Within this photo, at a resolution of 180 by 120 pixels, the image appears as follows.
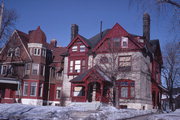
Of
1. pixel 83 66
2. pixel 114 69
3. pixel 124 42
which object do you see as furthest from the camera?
pixel 83 66

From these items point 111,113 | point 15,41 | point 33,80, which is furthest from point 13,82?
point 111,113

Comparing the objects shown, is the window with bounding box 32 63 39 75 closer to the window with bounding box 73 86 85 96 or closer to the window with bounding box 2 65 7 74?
the window with bounding box 2 65 7 74

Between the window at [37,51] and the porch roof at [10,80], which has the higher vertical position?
the window at [37,51]

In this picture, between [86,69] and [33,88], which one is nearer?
[86,69]

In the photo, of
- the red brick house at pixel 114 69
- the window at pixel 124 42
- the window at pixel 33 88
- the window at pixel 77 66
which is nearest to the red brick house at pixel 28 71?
the window at pixel 33 88

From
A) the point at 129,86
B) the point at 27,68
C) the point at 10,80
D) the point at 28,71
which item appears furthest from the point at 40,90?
the point at 129,86

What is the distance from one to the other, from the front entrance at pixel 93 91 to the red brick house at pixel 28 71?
8.80 m

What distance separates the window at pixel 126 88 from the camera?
29922mm

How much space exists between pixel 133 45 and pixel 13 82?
63.1ft

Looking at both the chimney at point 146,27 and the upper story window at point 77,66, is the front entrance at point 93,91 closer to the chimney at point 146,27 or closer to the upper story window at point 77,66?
the upper story window at point 77,66

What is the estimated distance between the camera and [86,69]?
33.3 metres

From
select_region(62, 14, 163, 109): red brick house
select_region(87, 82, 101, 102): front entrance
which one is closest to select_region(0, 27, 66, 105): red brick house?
select_region(62, 14, 163, 109): red brick house

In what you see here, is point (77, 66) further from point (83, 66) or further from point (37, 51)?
point (37, 51)

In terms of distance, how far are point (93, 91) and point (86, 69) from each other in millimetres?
3740
